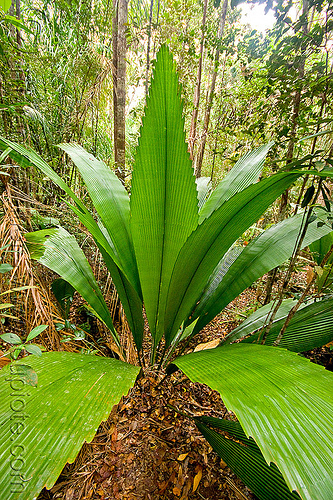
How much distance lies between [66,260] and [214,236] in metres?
0.48

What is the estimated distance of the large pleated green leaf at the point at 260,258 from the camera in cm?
72

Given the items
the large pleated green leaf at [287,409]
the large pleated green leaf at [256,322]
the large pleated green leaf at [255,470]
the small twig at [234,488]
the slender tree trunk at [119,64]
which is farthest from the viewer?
the slender tree trunk at [119,64]

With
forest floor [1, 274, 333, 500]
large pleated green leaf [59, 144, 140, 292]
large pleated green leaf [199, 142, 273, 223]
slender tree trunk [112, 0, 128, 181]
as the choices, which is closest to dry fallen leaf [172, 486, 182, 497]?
forest floor [1, 274, 333, 500]

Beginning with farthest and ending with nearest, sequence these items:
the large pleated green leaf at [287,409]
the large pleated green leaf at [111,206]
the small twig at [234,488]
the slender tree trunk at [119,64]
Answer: the slender tree trunk at [119,64] < the large pleated green leaf at [111,206] < the small twig at [234,488] < the large pleated green leaf at [287,409]

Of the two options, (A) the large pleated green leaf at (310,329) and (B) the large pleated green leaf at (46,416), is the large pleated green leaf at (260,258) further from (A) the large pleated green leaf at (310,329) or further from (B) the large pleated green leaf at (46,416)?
(B) the large pleated green leaf at (46,416)

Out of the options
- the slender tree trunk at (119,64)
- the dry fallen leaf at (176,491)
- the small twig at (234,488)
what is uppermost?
the slender tree trunk at (119,64)

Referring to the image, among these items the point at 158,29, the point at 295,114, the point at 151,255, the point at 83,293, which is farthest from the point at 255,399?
the point at 158,29

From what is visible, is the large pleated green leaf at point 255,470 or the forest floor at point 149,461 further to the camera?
the forest floor at point 149,461

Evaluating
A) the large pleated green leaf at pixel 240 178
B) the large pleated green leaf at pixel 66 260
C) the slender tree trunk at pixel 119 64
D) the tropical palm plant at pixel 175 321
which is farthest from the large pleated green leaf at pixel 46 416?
the slender tree trunk at pixel 119 64

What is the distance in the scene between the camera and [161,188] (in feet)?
1.85

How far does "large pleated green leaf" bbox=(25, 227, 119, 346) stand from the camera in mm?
656

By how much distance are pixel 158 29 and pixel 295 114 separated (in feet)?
7.92

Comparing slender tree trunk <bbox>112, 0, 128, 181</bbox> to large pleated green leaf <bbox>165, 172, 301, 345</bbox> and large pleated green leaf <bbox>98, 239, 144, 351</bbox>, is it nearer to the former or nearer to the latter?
large pleated green leaf <bbox>98, 239, 144, 351</bbox>

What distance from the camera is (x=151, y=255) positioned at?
0.65 metres
